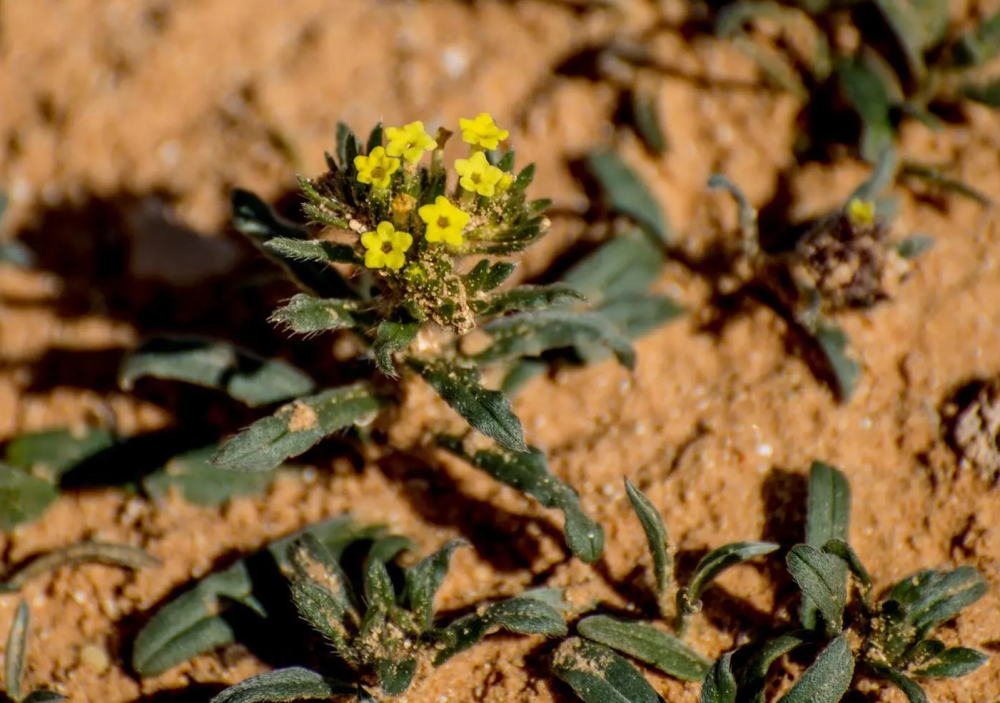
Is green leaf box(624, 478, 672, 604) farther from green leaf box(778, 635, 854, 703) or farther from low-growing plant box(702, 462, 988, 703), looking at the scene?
green leaf box(778, 635, 854, 703)

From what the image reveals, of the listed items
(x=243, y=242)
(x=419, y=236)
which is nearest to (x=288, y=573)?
(x=419, y=236)

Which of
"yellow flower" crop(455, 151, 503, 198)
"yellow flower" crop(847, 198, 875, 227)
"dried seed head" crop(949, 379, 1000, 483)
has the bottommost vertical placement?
"dried seed head" crop(949, 379, 1000, 483)

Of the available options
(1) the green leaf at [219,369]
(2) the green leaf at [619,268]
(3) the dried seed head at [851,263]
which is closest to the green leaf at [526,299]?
(2) the green leaf at [619,268]

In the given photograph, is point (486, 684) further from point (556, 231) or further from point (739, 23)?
point (739, 23)

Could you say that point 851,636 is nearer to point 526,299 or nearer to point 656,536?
point 656,536

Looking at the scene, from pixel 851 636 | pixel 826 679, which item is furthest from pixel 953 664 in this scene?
pixel 826 679

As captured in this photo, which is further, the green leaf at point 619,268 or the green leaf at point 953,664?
the green leaf at point 619,268

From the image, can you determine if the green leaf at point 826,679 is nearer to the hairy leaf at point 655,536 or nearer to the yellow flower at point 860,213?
the hairy leaf at point 655,536

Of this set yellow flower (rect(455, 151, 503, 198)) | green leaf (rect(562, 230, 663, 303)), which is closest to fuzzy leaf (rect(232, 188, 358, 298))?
yellow flower (rect(455, 151, 503, 198))
